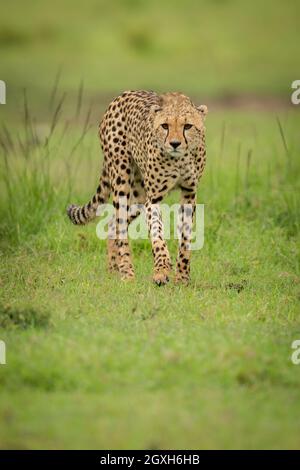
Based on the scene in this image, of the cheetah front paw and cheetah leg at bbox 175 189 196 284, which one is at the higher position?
cheetah leg at bbox 175 189 196 284

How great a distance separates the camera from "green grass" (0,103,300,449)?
4.22m

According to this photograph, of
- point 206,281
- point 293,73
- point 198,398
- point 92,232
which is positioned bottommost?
point 198,398

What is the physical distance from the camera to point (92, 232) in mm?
7570

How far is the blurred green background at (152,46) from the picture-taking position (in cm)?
1591

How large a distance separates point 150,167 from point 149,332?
1565 mm

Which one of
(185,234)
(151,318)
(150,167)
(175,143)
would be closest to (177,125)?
(175,143)

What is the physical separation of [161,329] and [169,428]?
1.15 metres

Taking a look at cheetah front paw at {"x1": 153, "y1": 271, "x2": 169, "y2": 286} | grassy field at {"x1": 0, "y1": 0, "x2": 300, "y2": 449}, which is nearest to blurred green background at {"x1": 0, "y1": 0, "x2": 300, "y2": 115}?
grassy field at {"x1": 0, "y1": 0, "x2": 300, "y2": 449}

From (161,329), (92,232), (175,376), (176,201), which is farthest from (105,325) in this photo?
(176,201)

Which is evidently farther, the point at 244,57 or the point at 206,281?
the point at 244,57

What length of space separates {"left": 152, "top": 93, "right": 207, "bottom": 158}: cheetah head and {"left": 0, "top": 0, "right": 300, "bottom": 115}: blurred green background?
8234 millimetres

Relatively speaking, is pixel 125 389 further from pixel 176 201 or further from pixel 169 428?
pixel 176 201

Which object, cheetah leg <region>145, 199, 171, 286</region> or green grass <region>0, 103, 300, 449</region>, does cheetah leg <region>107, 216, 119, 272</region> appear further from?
cheetah leg <region>145, 199, 171, 286</region>

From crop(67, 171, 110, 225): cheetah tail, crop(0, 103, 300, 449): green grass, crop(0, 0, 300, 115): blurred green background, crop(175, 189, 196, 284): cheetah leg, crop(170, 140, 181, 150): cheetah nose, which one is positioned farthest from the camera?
crop(0, 0, 300, 115): blurred green background
